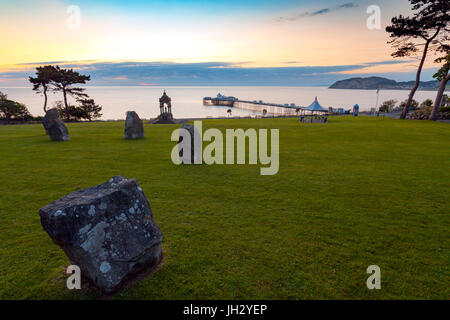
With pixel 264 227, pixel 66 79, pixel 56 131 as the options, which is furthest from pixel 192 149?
pixel 66 79

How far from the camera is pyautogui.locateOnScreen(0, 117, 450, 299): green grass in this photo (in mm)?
4328

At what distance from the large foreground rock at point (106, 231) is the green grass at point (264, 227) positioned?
0.44m

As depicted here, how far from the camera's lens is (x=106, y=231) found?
393cm

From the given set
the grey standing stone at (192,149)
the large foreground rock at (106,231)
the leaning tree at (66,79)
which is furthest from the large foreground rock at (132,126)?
the leaning tree at (66,79)

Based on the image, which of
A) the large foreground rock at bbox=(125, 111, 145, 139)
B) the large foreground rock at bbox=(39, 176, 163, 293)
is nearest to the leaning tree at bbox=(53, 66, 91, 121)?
the large foreground rock at bbox=(125, 111, 145, 139)

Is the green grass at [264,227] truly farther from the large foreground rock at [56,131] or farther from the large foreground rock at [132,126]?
the large foreground rock at [132,126]

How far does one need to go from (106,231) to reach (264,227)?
3.73m

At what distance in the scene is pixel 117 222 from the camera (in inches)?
161

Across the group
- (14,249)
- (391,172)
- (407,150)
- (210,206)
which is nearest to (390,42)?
(407,150)

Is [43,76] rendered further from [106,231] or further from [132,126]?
[106,231]

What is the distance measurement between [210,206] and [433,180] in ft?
28.6

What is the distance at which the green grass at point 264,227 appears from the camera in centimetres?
433
